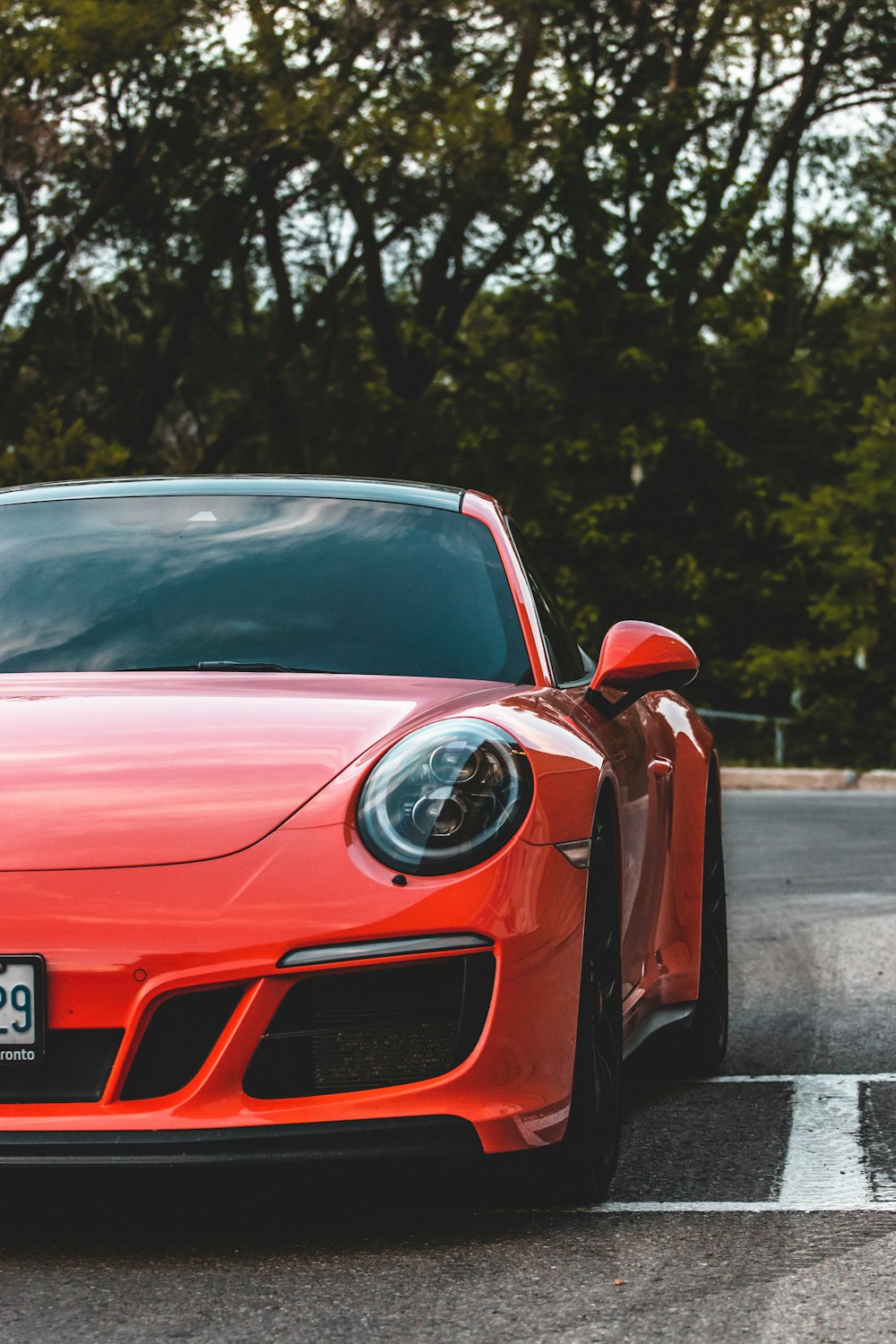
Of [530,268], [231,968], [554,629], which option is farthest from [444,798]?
[530,268]

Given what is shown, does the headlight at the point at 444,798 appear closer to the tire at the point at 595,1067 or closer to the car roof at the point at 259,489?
the tire at the point at 595,1067

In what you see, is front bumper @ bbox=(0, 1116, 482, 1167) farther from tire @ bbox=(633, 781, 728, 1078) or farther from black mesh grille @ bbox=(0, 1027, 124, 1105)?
tire @ bbox=(633, 781, 728, 1078)

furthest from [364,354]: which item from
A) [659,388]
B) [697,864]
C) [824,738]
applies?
[697,864]

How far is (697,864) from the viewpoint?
5.16 meters

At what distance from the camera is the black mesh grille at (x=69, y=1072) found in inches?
127

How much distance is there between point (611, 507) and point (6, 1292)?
2028cm

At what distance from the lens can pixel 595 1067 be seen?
3.70 m

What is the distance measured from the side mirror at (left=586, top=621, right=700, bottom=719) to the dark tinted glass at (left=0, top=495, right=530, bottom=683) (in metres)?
0.20

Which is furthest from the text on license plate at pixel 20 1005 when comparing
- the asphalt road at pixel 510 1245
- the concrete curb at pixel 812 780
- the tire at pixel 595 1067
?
the concrete curb at pixel 812 780

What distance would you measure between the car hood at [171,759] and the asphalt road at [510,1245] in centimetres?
57

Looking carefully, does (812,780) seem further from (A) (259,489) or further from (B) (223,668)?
(B) (223,668)

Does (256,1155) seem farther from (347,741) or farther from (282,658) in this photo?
(282,658)

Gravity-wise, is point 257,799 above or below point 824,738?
above

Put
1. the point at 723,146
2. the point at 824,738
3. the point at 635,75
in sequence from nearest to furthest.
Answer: the point at 824,738 → the point at 635,75 → the point at 723,146
